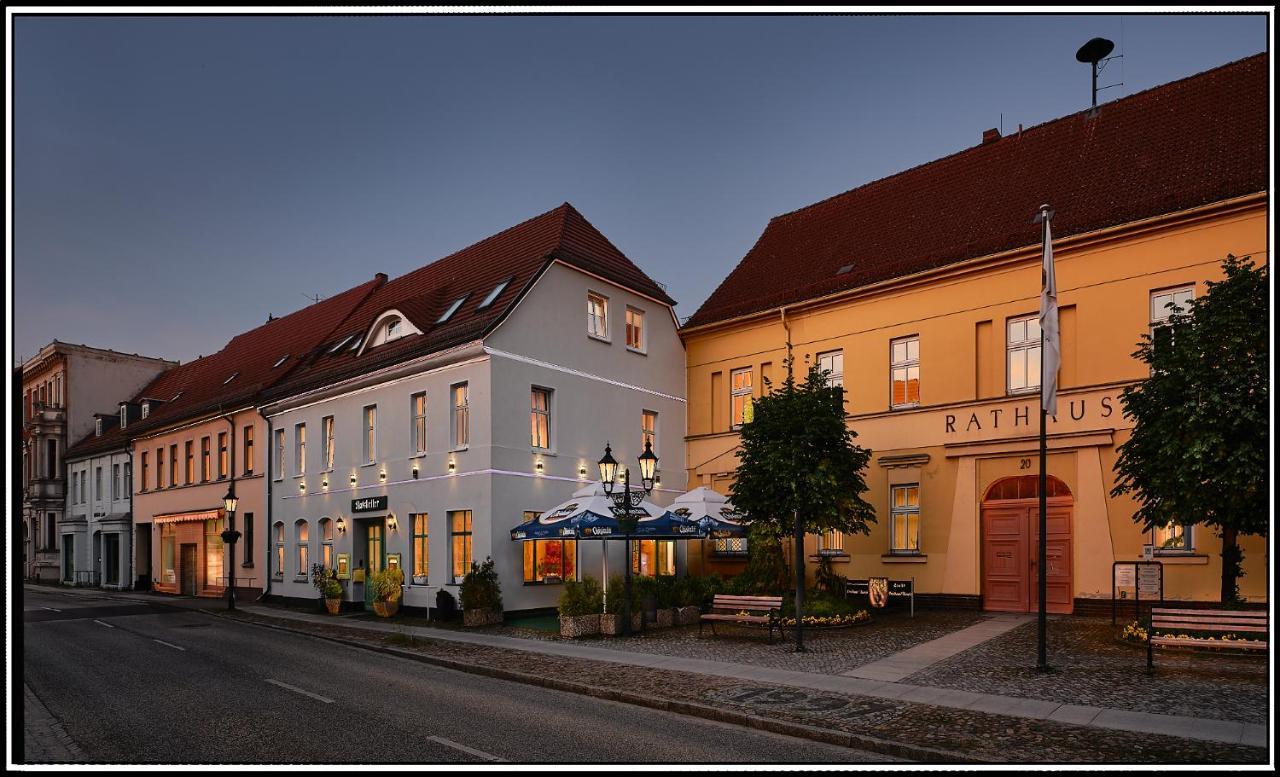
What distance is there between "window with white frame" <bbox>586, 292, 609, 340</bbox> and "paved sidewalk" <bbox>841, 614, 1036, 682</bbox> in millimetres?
13491

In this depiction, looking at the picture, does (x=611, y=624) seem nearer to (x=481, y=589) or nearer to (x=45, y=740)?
(x=481, y=589)

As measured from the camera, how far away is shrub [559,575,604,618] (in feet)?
63.0

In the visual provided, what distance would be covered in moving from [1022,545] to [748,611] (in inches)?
311

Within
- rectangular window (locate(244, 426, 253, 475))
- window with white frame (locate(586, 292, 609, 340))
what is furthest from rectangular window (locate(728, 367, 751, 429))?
rectangular window (locate(244, 426, 253, 475))

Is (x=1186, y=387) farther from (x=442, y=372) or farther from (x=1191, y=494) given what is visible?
Answer: (x=442, y=372)

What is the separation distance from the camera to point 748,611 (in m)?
18.5

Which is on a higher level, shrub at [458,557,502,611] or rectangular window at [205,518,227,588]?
shrub at [458,557,502,611]

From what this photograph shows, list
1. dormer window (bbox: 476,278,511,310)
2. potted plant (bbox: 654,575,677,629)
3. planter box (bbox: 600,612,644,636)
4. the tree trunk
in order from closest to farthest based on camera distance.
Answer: the tree trunk, planter box (bbox: 600,612,644,636), potted plant (bbox: 654,575,677,629), dormer window (bbox: 476,278,511,310)

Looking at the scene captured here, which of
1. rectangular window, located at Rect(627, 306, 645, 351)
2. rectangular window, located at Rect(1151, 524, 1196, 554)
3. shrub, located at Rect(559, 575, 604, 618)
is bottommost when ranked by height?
shrub, located at Rect(559, 575, 604, 618)

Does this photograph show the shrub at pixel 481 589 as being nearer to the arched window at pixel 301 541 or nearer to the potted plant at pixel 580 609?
the potted plant at pixel 580 609

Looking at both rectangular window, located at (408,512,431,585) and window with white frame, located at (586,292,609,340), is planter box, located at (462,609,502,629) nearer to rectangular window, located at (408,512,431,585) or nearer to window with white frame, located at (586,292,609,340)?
rectangular window, located at (408,512,431,585)

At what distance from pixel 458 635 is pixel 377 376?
9.70 m

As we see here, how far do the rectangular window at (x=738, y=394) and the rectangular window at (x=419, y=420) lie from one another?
31.9 ft

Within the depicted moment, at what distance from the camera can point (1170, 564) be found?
62.7 ft
